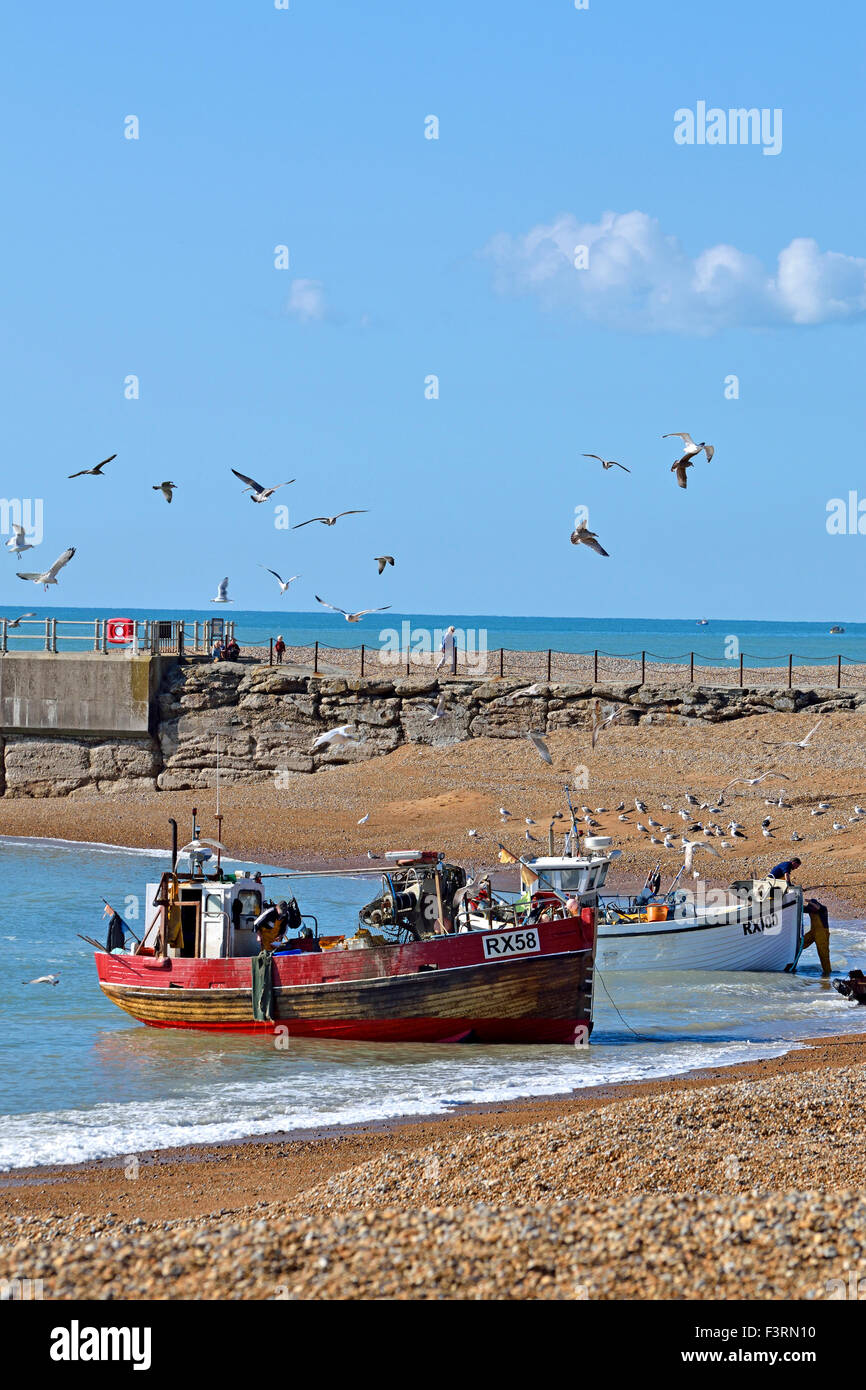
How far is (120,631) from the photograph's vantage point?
50031 millimetres

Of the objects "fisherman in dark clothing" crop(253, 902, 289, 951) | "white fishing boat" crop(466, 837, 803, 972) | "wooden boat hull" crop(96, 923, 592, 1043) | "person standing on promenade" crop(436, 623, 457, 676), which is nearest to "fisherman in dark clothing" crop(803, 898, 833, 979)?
"white fishing boat" crop(466, 837, 803, 972)

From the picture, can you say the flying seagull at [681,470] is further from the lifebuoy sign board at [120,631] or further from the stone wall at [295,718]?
the lifebuoy sign board at [120,631]

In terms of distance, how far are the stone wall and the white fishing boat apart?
1920 centimetres

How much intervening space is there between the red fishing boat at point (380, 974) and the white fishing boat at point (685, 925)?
309 centimetres

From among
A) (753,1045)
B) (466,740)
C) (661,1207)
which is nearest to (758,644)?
(466,740)

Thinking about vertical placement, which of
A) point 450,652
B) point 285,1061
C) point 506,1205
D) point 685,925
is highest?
point 450,652

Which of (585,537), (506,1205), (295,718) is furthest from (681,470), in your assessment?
(295,718)

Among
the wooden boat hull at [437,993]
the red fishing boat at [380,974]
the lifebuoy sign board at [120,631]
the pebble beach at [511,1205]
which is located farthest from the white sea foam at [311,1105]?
the lifebuoy sign board at [120,631]

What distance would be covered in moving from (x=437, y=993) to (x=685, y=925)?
19.4 feet

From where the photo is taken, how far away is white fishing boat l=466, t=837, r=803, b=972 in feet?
81.6

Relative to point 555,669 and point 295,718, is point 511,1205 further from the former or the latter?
point 555,669

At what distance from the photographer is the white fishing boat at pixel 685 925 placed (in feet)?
81.6
